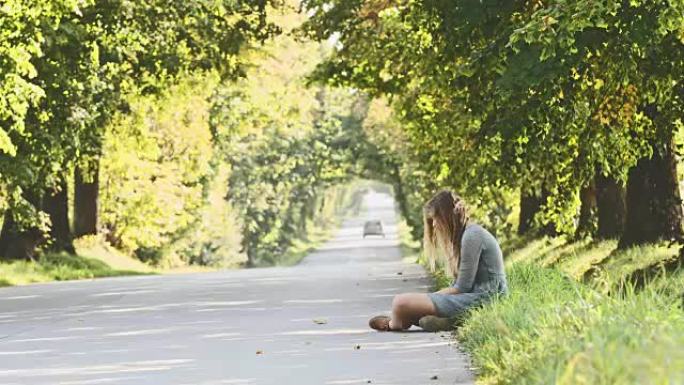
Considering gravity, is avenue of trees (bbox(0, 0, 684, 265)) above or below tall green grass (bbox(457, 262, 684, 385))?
above

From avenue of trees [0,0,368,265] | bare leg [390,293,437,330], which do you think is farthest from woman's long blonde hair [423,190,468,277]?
avenue of trees [0,0,368,265]

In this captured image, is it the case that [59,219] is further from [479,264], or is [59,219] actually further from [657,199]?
[479,264]

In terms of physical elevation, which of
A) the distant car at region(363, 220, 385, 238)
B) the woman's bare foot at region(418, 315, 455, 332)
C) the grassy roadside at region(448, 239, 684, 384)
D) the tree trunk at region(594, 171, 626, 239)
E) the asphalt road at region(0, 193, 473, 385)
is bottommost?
the distant car at region(363, 220, 385, 238)

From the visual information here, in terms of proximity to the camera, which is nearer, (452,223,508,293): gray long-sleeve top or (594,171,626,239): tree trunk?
(452,223,508,293): gray long-sleeve top

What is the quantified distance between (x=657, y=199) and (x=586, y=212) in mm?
8120

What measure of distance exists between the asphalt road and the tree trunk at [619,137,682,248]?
3909 mm

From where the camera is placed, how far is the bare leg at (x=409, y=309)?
13.9 meters

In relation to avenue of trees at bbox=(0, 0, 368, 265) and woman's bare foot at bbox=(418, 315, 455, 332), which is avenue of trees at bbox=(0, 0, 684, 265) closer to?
avenue of trees at bbox=(0, 0, 368, 265)

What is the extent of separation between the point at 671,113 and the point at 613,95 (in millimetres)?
851

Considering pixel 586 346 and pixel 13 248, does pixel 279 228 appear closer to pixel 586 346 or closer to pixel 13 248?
pixel 13 248

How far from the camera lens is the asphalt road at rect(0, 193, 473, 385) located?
1045cm

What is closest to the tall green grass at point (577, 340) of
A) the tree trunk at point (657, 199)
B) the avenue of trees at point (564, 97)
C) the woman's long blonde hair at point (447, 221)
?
the woman's long blonde hair at point (447, 221)

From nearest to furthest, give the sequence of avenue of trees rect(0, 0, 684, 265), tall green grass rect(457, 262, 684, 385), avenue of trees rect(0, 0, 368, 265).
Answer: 1. tall green grass rect(457, 262, 684, 385)
2. avenue of trees rect(0, 0, 684, 265)
3. avenue of trees rect(0, 0, 368, 265)

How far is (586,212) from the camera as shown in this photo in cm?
3094
